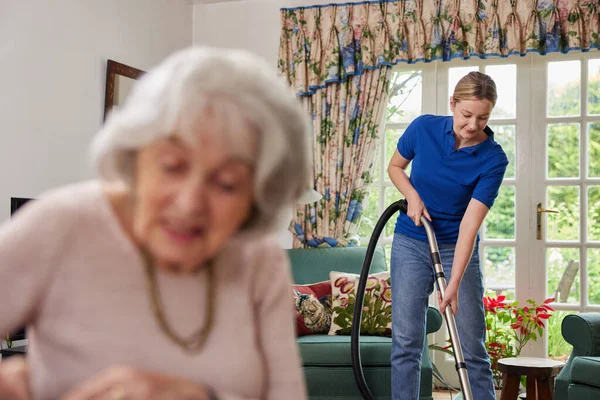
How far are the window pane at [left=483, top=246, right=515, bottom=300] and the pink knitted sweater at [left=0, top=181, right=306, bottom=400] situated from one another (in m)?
4.42

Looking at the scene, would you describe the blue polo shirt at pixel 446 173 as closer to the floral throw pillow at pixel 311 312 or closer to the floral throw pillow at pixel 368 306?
the floral throw pillow at pixel 368 306

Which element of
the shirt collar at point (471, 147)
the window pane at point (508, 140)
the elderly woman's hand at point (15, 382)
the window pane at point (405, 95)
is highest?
the window pane at point (405, 95)

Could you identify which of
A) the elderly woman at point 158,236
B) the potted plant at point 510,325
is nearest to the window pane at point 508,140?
the potted plant at point 510,325

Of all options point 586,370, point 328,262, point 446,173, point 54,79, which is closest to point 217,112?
point 446,173

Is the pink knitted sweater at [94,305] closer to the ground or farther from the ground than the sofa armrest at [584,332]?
farther from the ground

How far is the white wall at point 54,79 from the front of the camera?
3.87 m

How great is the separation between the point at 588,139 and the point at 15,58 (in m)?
3.41

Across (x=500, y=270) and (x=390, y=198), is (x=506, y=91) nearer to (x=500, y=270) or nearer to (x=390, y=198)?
(x=390, y=198)

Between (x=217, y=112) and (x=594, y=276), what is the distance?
459 centimetres

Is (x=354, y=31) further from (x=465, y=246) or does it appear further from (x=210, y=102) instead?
(x=210, y=102)

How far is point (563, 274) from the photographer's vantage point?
487 cm

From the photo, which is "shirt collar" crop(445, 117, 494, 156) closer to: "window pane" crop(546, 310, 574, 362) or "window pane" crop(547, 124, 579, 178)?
"window pane" crop(547, 124, 579, 178)

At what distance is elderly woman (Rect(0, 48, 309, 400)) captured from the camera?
27.9 inches

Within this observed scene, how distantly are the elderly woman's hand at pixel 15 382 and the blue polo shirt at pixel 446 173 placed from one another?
245 centimetres
